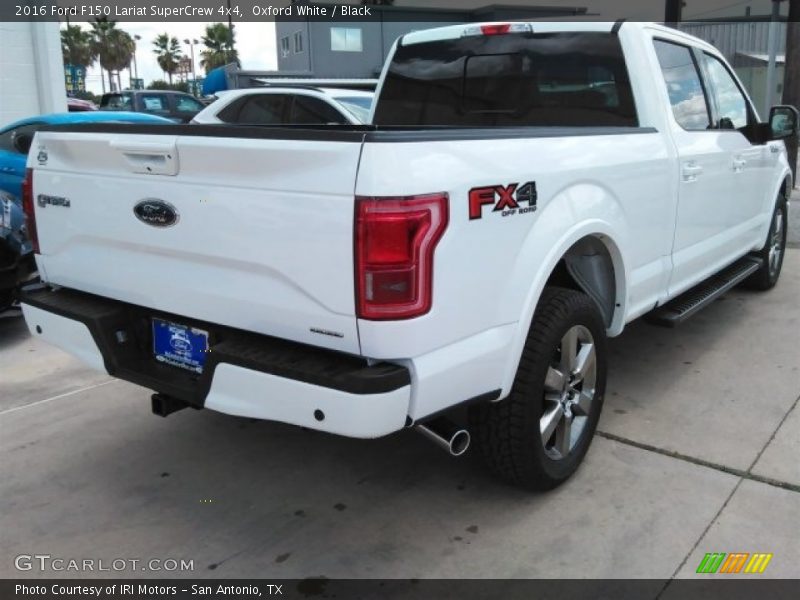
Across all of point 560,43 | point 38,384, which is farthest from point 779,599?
point 38,384

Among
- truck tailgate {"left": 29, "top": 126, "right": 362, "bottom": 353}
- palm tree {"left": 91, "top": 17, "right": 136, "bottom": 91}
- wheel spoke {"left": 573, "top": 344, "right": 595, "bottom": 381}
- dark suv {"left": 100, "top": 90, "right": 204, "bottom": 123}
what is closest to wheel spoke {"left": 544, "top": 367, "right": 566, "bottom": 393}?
wheel spoke {"left": 573, "top": 344, "right": 595, "bottom": 381}

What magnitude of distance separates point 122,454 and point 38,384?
4.47 feet

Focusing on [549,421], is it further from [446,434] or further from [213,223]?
[213,223]

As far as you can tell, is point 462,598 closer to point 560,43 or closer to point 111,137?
point 111,137

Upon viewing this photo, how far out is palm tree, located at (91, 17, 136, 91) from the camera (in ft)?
248

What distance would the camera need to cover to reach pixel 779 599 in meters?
2.57

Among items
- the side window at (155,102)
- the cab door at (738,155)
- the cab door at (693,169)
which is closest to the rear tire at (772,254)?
the cab door at (738,155)

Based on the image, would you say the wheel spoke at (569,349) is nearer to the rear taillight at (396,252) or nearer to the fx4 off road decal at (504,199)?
the fx4 off road decal at (504,199)

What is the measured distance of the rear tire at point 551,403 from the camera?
115 inches

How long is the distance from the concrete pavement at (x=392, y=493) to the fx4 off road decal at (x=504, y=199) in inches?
50.7

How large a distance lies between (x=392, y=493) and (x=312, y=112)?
717cm

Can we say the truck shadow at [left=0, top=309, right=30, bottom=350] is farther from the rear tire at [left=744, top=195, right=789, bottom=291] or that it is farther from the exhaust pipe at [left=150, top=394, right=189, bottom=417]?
the rear tire at [left=744, top=195, right=789, bottom=291]

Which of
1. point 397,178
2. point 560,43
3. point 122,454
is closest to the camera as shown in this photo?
point 397,178

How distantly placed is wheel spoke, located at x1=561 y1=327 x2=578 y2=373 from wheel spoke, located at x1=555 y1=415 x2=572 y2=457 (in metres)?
0.22
